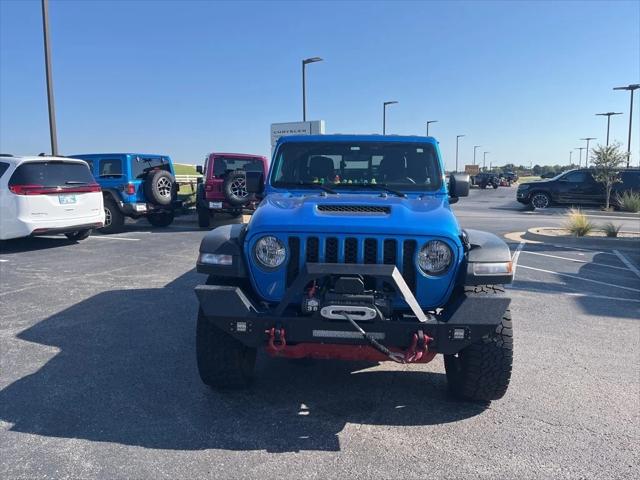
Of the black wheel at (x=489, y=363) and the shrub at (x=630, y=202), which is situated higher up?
the shrub at (x=630, y=202)

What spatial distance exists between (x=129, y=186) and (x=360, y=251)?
10.8 metres

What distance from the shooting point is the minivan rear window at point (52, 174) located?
924 cm

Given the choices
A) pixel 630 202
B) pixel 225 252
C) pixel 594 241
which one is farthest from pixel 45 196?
A: pixel 630 202

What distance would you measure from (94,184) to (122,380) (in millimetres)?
7513

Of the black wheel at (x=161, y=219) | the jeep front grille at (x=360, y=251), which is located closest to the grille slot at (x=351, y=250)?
the jeep front grille at (x=360, y=251)

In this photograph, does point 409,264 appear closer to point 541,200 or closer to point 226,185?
point 226,185

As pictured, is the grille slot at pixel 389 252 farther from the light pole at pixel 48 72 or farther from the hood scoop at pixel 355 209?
the light pole at pixel 48 72

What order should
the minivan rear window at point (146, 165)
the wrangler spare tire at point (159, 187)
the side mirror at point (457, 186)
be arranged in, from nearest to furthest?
the side mirror at point (457, 186) < the wrangler spare tire at point (159, 187) < the minivan rear window at point (146, 165)

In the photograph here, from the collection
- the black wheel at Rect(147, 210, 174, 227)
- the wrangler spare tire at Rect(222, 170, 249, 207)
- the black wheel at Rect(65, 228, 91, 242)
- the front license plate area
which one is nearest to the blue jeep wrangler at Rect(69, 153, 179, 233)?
the black wheel at Rect(147, 210, 174, 227)

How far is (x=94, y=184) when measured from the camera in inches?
414

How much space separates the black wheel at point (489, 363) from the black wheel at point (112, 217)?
11025 mm

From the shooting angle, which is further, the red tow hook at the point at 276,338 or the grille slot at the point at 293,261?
the grille slot at the point at 293,261

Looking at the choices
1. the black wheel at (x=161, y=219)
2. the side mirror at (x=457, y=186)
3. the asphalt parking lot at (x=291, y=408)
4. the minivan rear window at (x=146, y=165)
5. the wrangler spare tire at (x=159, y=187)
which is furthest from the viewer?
the black wheel at (x=161, y=219)

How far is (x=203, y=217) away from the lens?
46.0 feet
